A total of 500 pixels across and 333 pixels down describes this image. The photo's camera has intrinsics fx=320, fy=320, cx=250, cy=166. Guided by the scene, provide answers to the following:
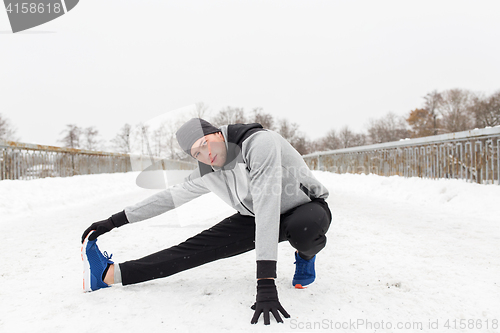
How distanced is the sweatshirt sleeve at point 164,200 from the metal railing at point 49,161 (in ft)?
2.99

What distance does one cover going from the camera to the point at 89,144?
177 feet

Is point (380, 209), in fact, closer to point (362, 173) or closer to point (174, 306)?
point (174, 306)

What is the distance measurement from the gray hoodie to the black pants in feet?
0.33

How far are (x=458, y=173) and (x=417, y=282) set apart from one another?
5.44 metres

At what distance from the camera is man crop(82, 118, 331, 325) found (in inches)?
69.0

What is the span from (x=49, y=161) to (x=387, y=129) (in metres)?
54.2

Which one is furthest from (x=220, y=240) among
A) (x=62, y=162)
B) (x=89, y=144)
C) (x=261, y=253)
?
(x=89, y=144)

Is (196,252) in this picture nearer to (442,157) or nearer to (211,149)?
(211,149)

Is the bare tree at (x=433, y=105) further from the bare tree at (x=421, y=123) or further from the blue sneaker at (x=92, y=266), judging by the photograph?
the blue sneaker at (x=92, y=266)

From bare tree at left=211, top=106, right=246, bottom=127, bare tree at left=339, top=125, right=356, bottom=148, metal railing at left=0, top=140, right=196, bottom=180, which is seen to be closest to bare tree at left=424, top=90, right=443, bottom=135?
bare tree at left=339, top=125, right=356, bottom=148

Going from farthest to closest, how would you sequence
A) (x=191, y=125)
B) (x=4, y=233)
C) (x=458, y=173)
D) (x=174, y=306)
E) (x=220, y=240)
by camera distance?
(x=458, y=173), (x=4, y=233), (x=220, y=240), (x=191, y=125), (x=174, y=306)

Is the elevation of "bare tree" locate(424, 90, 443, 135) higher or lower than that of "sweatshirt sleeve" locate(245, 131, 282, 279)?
higher

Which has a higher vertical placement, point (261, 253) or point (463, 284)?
point (261, 253)

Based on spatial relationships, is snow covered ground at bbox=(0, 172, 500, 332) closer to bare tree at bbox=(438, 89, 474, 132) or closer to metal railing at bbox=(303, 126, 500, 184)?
metal railing at bbox=(303, 126, 500, 184)
